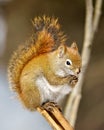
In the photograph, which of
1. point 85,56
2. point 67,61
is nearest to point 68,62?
point 67,61

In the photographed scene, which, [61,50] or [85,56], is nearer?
[61,50]

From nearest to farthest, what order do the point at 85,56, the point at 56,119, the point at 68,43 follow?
the point at 56,119 < the point at 85,56 < the point at 68,43

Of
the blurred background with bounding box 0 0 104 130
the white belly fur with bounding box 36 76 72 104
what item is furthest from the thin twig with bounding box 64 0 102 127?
the blurred background with bounding box 0 0 104 130

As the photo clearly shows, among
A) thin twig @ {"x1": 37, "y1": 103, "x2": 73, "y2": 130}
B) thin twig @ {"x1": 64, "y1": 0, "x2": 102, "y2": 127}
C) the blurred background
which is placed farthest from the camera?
the blurred background

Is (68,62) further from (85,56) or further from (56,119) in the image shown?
(85,56)

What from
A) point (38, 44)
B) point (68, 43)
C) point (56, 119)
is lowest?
point (56, 119)

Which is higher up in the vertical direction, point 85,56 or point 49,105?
point 85,56

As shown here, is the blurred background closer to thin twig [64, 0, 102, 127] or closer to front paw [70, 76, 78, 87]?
thin twig [64, 0, 102, 127]
